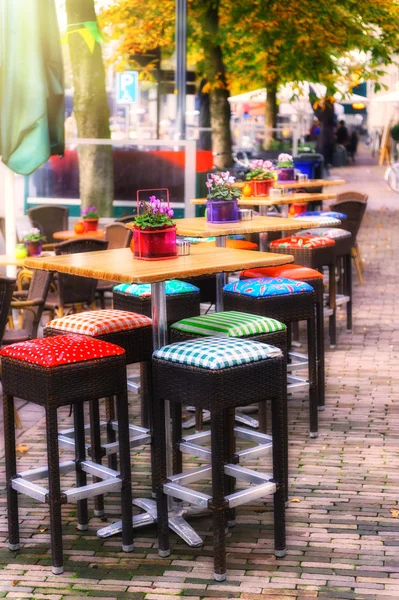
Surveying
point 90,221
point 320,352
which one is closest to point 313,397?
point 320,352

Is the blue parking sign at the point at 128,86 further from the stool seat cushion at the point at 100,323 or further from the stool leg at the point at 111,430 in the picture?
Answer: the stool seat cushion at the point at 100,323

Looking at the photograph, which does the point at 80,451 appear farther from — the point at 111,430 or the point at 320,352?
the point at 320,352

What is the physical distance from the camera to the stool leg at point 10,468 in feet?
16.3

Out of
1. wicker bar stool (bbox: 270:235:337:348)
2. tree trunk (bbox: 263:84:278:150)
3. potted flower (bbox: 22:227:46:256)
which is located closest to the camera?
wicker bar stool (bbox: 270:235:337:348)

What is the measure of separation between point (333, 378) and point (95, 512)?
3.39 m

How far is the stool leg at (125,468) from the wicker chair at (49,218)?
7536 millimetres

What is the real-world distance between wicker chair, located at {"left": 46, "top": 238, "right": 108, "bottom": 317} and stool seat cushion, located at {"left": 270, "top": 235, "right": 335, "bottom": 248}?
1.48 m

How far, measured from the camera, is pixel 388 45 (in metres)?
23.5

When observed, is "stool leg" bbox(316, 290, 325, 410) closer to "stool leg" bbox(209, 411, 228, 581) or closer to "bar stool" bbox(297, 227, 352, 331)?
"bar stool" bbox(297, 227, 352, 331)

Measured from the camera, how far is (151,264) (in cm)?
517

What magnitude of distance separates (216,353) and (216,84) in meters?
16.5

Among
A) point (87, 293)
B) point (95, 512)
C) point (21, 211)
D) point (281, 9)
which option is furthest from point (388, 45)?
point (95, 512)

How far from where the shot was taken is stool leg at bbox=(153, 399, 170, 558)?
4.93 m

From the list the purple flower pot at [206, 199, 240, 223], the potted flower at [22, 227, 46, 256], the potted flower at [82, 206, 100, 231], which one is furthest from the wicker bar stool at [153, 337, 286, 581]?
the potted flower at [82, 206, 100, 231]
